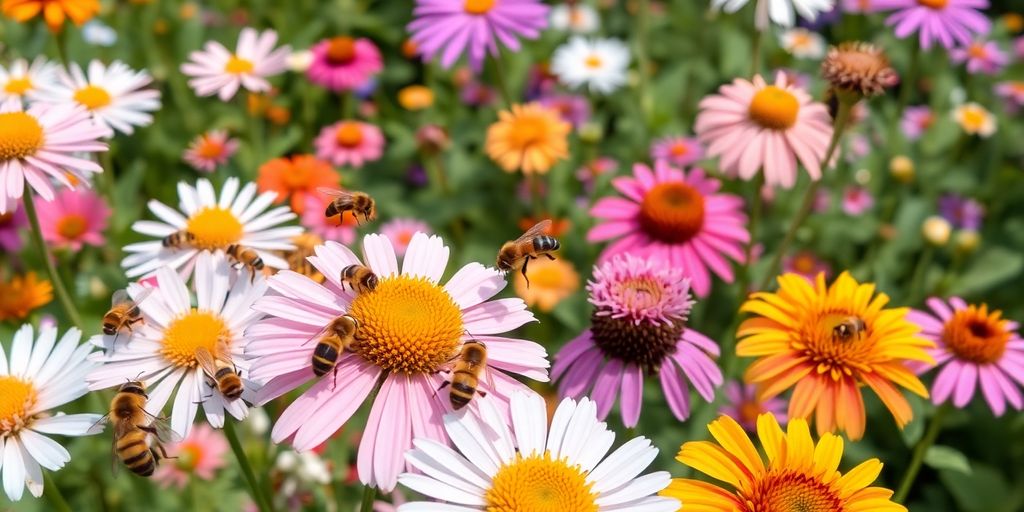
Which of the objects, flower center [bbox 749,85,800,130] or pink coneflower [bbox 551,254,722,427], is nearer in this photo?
pink coneflower [bbox 551,254,722,427]

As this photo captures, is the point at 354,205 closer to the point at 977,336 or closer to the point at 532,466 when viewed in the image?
the point at 532,466

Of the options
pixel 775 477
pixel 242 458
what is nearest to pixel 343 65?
pixel 242 458

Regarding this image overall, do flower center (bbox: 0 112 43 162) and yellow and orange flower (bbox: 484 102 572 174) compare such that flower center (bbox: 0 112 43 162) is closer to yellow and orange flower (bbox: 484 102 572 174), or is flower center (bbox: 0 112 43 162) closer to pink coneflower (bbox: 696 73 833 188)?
yellow and orange flower (bbox: 484 102 572 174)

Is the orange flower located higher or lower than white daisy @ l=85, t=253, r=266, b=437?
higher

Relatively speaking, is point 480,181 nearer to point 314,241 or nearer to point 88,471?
point 314,241

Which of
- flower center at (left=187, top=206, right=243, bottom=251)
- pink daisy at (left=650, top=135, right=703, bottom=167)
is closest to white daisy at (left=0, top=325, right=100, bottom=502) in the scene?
flower center at (left=187, top=206, right=243, bottom=251)
